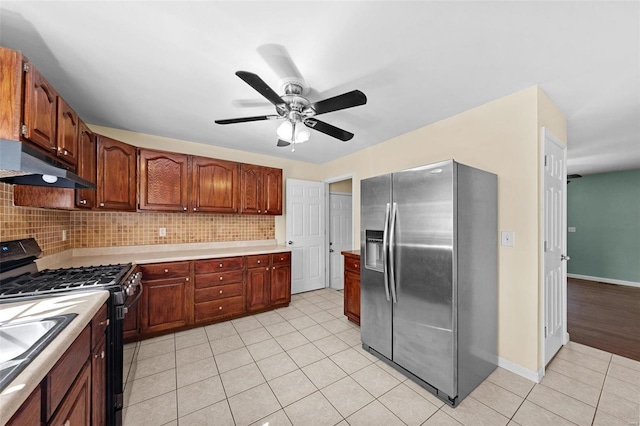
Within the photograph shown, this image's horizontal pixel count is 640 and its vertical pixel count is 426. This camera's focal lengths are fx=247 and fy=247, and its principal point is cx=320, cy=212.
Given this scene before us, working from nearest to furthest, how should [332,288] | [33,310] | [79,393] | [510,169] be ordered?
1. [79,393]
2. [33,310]
3. [510,169]
4. [332,288]

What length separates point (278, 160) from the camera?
4.40m

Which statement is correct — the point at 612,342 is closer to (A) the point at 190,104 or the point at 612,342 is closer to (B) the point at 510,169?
(B) the point at 510,169

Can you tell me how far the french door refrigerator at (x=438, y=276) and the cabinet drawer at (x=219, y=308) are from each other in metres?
1.82

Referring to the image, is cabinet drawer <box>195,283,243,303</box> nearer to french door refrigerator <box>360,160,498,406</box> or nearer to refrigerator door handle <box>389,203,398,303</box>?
french door refrigerator <box>360,160,498,406</box>

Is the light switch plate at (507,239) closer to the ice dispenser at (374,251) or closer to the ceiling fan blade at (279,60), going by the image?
the ice dispenser at (374,251)

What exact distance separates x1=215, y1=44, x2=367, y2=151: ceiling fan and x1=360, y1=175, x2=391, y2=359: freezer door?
1.93 ft

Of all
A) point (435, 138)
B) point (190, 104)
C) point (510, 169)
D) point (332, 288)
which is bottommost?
point (332, 288)

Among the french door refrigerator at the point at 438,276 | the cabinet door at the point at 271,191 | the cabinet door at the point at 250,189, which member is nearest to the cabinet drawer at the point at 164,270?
the cabinet door at the point at 250,189

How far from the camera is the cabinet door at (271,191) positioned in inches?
152

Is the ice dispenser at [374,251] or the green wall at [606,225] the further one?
the green wall at [606,225]

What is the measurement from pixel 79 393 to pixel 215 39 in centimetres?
202

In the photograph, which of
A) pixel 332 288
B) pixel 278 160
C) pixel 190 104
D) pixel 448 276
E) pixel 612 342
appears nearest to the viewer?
pixel 448 276

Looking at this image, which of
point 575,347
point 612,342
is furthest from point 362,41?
point 612,342

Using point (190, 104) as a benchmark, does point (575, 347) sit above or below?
below
